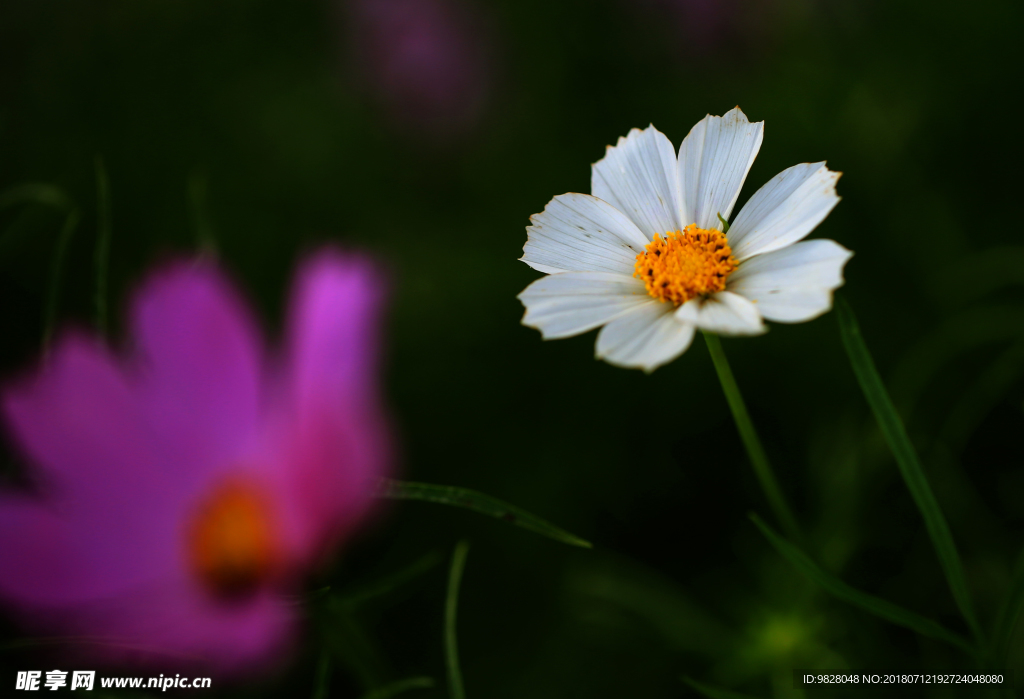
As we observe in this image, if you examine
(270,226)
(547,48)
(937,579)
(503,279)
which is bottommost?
(937,579)

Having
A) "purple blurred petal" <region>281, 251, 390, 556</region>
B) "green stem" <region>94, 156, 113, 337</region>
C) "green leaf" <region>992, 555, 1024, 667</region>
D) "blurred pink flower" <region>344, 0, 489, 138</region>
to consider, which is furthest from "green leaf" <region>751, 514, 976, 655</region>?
"blurred pink flower" <region>344, 0, 489, 138</region>

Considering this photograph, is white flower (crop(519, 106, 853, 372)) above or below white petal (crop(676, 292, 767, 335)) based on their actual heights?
above

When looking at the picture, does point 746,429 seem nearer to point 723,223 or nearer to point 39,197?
point 723,223

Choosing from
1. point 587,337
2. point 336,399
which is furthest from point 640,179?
point 587,337

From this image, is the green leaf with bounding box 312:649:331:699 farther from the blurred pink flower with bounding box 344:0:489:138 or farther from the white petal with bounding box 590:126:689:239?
the blurred pink flower with bounding box 344:0:489:138

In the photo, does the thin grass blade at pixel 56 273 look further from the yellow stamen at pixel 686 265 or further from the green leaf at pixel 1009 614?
the green leaf at pixel 1009 614

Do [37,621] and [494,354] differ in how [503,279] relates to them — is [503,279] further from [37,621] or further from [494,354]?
[37,621]

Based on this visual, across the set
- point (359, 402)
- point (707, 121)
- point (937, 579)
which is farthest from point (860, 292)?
point (359, 402)
